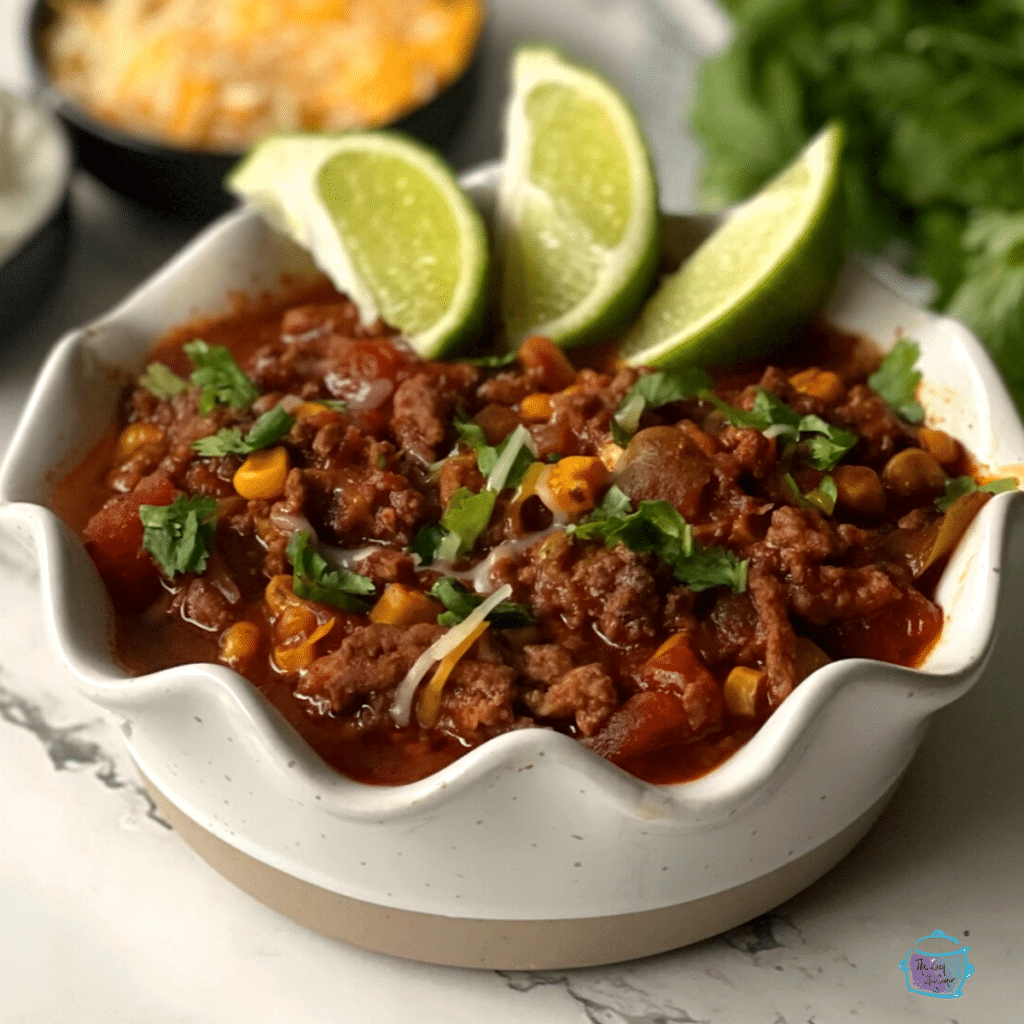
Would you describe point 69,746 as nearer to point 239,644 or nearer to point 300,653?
point 239,644

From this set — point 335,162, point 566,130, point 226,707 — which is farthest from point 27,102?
point 226,707

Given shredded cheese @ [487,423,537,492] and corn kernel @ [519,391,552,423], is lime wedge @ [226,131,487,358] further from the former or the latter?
shredded cheese @ [487,423,537,492]

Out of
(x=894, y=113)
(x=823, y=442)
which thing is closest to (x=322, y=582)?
(x=823, y=442)

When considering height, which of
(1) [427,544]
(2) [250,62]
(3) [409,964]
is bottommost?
(3) [409,964]

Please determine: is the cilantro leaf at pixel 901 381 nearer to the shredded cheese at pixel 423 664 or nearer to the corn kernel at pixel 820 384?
the corn kernel at pixel 820 384

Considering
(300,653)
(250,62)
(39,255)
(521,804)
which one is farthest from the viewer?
(250,62)
